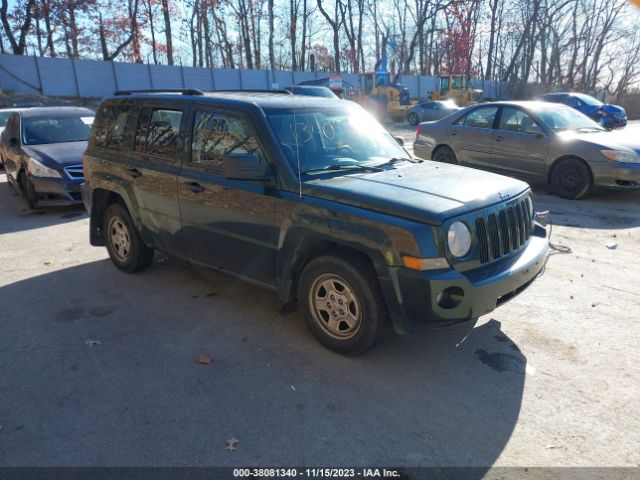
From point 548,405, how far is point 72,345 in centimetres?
356

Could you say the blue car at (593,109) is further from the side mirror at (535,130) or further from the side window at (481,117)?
the side mirror at (535,130)

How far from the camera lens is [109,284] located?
524cm

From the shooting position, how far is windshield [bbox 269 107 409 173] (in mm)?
3891

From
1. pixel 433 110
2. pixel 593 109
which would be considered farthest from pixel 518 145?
pixel 433 110

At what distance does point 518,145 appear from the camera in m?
8.97

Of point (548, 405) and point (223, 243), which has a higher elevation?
point (223, 243)

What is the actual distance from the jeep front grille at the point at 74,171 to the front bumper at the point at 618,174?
8612 mm

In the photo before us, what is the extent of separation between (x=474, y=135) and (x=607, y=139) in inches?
91.4

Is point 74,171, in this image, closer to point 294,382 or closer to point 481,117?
point 294,382

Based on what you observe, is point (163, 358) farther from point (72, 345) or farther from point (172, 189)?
point (172, 189)

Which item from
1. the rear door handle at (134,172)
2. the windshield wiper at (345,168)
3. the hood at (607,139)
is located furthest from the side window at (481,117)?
the rear door handle at (134,172)

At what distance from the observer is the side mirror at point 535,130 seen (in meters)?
8.70

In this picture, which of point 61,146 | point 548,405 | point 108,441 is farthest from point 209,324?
point 61,146

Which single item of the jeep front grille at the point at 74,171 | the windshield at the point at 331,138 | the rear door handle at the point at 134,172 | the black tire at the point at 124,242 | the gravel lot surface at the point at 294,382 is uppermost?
the windshield at the point at 331,138
